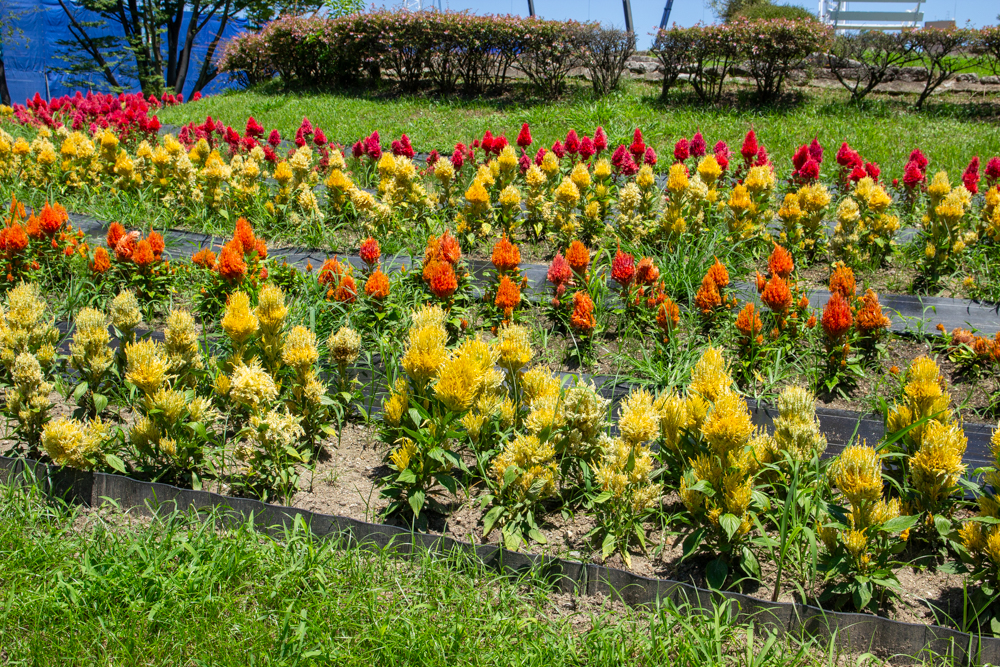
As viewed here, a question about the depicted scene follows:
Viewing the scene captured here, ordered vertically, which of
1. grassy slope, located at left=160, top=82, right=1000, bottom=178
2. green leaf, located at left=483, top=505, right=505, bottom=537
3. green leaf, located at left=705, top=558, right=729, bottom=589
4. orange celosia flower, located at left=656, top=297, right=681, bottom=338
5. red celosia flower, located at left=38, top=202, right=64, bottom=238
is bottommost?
green leaf, located at left=705, top=558, right=729, bottom=589

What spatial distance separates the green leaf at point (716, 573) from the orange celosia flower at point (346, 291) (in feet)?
6.80

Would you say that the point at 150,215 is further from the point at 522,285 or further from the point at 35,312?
the point at 522,285

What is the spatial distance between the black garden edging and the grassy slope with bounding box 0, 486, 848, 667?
60 mm

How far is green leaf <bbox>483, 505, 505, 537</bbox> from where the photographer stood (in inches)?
95.8

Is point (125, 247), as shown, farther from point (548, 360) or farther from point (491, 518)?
point (491, 518)

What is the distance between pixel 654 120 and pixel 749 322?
→ 23.3 ft

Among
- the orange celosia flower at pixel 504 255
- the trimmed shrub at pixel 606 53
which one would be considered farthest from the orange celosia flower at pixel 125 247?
the trimmed shrub at pixel 606 53

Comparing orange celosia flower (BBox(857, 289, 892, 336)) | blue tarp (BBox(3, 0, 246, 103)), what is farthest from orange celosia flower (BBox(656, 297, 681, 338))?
blue tarp (BBox(3, 0, 246, 103))

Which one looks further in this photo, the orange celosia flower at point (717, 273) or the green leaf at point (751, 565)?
the orange celosia flower at point (717, 273)

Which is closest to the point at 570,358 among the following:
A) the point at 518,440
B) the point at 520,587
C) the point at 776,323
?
the point at 776,323

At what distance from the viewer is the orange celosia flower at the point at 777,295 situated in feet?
10.7

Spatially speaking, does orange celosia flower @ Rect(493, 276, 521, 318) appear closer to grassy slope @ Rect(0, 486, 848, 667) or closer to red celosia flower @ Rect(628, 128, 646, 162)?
grassy slope @ Rect(0, 486, 848, 667)

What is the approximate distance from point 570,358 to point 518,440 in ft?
4.12

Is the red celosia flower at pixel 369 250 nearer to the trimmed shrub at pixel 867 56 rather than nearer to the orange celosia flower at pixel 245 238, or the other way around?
the orange celosia flower at pixel 245 238
